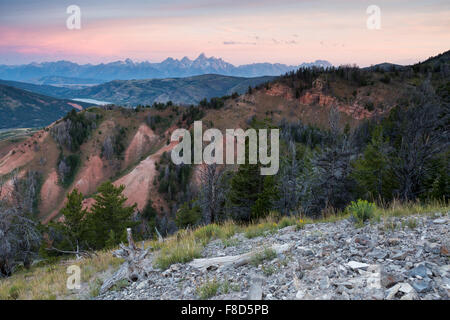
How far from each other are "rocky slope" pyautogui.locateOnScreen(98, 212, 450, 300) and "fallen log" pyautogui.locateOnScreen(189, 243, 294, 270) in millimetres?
53

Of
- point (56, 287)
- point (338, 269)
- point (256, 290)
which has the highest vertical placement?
point (338, 269)

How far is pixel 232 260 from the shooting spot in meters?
4.95

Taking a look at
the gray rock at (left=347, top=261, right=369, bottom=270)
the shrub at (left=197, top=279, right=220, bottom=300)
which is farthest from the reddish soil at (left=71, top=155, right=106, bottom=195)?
the gray rock at (left=347, top=261, right=369, bottom=270)

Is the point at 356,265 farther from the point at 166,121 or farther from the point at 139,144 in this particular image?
the point at 166,121

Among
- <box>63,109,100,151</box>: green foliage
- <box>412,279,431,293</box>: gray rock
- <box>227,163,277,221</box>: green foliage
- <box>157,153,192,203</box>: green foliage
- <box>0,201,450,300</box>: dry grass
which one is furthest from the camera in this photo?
<box>63,109,100,151</box>: green foliage

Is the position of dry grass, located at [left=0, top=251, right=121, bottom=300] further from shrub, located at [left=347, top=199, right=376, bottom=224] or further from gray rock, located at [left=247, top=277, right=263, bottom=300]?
shrub, located at [left=347, top=199, right=376, bottom=224]

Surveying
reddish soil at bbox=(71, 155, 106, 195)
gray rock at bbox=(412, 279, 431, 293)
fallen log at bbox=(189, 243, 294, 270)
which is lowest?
reddish soil at bbox=(71, 155, 106, 195)

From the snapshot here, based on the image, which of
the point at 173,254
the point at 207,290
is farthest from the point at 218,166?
the point at 207,290

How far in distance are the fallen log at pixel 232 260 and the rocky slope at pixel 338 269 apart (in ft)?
0.18

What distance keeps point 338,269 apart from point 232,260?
2050mm

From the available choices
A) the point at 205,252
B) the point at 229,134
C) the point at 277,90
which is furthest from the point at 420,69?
the point at 205,252

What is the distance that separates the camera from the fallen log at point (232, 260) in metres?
4.79

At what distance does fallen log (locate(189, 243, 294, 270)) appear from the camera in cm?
479

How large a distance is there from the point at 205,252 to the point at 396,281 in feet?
12.9
